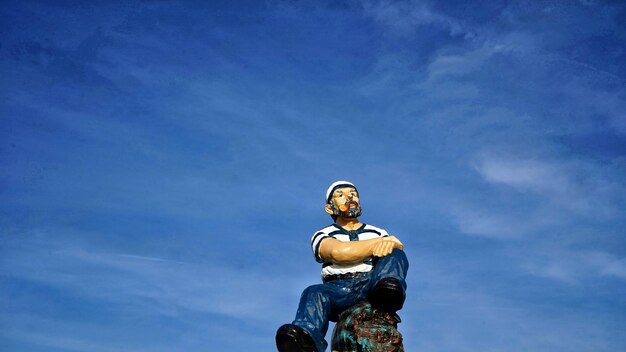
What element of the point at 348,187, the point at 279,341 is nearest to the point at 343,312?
the point at 279,341

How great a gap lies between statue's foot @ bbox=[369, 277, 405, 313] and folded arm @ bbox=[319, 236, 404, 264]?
0.40m

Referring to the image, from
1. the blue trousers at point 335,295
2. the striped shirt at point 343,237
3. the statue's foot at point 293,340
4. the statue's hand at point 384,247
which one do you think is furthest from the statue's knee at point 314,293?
the statue's hand at point 384,247

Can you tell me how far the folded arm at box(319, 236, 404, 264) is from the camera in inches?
239

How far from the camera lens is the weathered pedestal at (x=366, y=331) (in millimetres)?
5648

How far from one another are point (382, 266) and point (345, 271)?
0.41m

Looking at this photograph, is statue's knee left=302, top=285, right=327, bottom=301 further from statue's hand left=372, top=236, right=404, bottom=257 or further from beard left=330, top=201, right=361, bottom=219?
beard left=330, top=201, right=361, bottom=219

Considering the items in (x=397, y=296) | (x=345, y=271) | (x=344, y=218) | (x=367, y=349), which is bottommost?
(x=367, y=349)

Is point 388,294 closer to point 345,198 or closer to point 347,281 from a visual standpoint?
point 347,281

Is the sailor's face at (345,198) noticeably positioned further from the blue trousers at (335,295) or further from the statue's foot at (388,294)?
the statue's foot at (388,294)

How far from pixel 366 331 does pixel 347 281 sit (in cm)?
56

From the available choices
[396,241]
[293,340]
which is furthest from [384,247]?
[293,340]

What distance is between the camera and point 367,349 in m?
5.61

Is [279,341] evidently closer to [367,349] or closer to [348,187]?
[367,349]

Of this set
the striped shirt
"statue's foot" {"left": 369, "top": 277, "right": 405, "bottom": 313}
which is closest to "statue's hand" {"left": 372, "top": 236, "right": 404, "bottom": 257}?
the striped shirt
